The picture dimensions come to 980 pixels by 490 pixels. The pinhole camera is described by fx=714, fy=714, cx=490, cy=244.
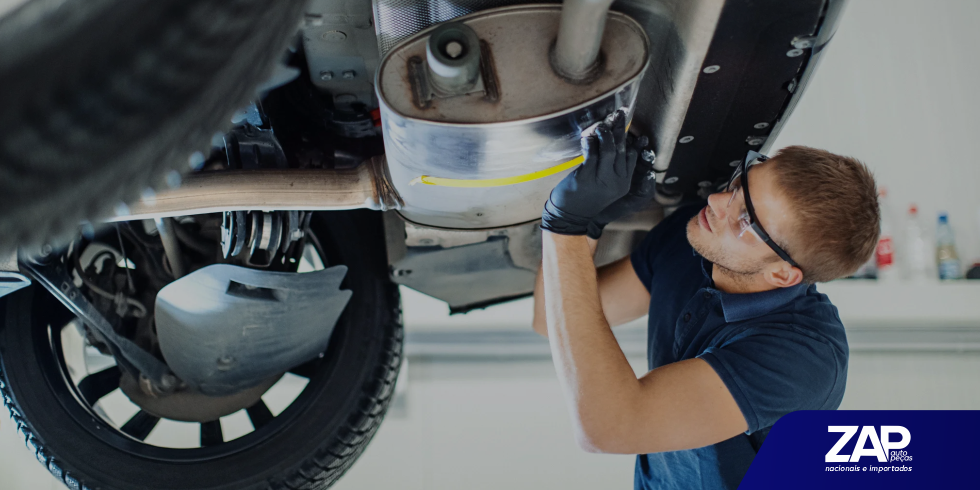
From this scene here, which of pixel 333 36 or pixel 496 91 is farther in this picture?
pixel 333 36

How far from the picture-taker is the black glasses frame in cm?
97

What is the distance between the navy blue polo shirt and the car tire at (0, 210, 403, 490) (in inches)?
18.2

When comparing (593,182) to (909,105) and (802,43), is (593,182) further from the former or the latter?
(909,105)

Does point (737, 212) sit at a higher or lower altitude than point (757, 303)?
higher

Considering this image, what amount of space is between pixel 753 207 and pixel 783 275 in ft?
0.43

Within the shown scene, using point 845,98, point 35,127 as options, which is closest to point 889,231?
point 845,98

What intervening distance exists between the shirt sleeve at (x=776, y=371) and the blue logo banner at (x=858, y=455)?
135 mm

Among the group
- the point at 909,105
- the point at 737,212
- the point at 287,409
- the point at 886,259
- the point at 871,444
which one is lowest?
the point at 886,259

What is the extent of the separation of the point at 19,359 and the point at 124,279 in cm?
19

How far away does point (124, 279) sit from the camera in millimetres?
1163

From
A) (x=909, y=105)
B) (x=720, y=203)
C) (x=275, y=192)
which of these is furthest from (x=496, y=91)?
(x=909, y=105)

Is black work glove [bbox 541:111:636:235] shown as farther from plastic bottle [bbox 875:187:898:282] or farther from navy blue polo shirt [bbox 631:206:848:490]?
plastic bottle [bbox 875:187:898:282]

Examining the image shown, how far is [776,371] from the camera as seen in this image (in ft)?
3.20

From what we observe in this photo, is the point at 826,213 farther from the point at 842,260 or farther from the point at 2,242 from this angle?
the point at 2,242
